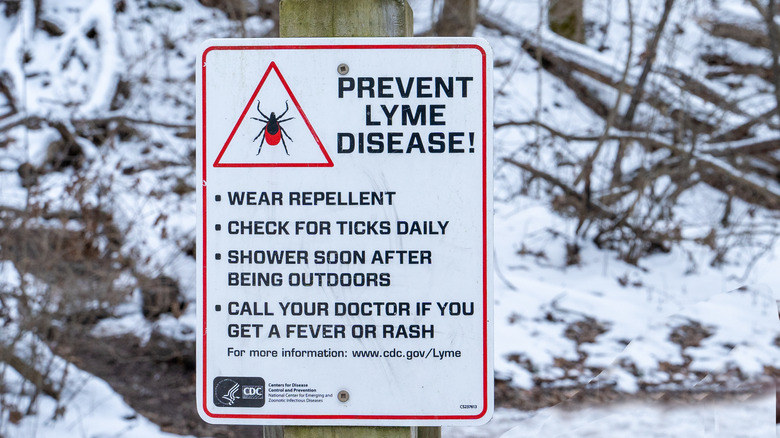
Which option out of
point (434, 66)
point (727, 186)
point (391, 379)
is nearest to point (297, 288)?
point (391, 379)

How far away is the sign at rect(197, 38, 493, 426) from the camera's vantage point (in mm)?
1516

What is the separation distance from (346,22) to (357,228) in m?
0.42

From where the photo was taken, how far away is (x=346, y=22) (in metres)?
1.54

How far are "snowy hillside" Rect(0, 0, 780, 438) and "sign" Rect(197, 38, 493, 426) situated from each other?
1.62 meters

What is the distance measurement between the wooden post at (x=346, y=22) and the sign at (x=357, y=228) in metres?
0.03

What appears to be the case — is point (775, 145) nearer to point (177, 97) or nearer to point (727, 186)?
point (727, 186)

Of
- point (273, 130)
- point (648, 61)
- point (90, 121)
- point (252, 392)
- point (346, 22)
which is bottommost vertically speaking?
point (90, 121)

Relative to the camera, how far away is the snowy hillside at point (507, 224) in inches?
175

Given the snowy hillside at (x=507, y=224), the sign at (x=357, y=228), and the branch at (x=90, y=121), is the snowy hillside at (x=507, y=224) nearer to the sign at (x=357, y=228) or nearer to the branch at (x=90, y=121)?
the branch at (x=90, y=121)

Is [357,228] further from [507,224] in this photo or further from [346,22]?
[507,224]

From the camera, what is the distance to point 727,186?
8.39 metres

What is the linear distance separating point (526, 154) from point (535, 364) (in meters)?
3.14

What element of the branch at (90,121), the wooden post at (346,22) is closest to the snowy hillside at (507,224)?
the branch at (90,121)

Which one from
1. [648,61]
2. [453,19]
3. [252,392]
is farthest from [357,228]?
[453,19]
